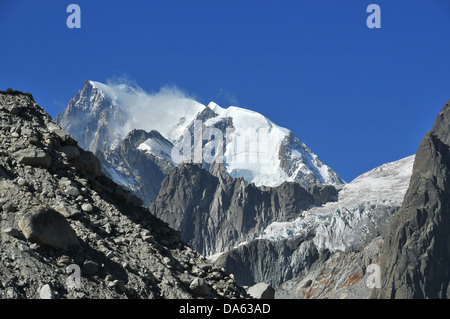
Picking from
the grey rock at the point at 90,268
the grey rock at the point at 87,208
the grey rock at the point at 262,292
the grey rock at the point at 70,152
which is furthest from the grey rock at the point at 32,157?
the grey rock at the point at 262,292

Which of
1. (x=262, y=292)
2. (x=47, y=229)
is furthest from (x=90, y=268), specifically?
(x=262, y=292)

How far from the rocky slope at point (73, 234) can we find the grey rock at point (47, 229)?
0.03 meters

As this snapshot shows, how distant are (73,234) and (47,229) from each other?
80cm

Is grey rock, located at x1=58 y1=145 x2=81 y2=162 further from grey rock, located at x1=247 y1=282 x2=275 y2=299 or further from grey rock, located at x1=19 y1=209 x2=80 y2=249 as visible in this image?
grey rock, located at x1=247 y1=282 x2=275 y2=299

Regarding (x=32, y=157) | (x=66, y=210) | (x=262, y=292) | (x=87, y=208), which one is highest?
(x=32, y=157)

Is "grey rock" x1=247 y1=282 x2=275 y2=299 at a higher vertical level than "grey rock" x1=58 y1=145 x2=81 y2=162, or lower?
lower

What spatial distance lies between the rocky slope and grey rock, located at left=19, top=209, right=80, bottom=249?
3 cm

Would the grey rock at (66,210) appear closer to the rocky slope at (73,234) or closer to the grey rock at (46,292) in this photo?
the rocky slope at (73,234)

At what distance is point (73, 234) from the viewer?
64.6 ft

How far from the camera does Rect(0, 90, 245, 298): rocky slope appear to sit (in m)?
18.1

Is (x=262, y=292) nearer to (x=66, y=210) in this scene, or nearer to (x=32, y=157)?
(x=66, y=210)

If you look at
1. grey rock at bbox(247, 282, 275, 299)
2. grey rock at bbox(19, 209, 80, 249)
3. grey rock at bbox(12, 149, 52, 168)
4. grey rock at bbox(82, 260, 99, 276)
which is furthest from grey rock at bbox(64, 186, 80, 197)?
grey rock at bbox(247, 282, 275, 299)

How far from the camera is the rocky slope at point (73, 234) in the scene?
1809 cm
